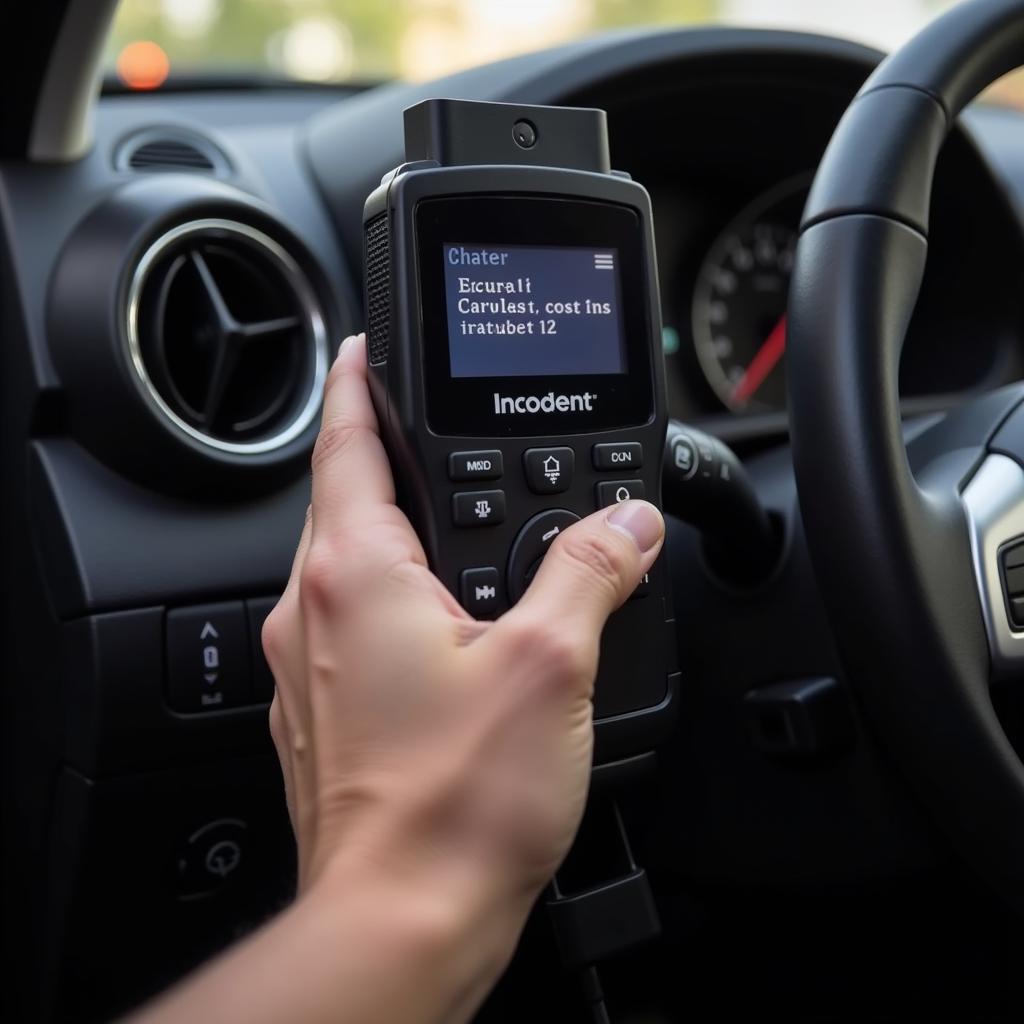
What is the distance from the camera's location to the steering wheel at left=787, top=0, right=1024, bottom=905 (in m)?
0.77

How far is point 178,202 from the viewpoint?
1027 mm

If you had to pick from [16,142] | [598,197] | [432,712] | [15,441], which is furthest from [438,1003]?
[16,142]

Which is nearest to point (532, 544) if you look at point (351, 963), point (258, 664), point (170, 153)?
point (351, 963)

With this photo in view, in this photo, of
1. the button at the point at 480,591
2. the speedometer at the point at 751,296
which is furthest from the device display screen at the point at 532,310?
the speedometer at the point at 751,296

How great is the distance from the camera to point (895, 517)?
76 cm

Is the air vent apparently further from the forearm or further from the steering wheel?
the forearm

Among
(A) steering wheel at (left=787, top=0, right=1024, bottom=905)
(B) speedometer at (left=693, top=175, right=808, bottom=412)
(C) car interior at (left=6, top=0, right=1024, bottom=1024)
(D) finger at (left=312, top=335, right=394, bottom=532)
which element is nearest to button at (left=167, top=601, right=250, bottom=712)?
(C) car interior at (left=6, top=0, right=1024, bottom=1024)

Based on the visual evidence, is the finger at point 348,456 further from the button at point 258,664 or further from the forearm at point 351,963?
the button at point 258,664

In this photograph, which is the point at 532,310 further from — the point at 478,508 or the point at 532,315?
the point at 478,508

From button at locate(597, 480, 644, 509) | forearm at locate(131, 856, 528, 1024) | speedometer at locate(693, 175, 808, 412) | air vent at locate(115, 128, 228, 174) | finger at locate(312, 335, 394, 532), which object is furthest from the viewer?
speedometer at locate(693, 175, 808, 412)

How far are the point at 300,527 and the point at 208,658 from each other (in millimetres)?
129

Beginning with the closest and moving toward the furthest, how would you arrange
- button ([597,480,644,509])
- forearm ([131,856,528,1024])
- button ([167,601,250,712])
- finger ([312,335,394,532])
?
forearm ([131,856,528,1024]), finger ([312,335,394,532]), button ([597,480,644,509]), button ([167,601,250,712])

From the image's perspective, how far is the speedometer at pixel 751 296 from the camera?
1594 mm

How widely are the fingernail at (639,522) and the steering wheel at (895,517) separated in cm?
14
